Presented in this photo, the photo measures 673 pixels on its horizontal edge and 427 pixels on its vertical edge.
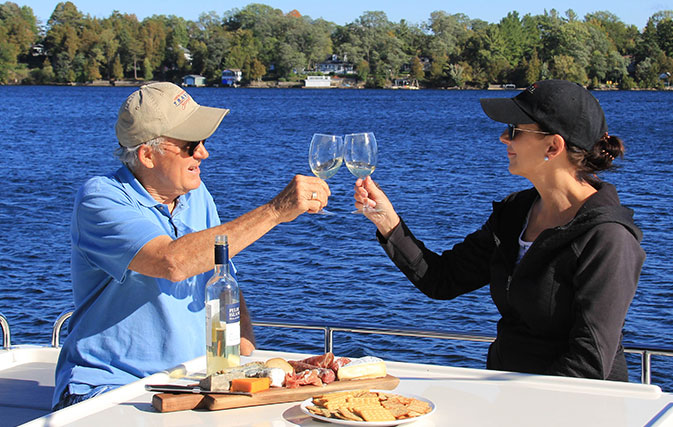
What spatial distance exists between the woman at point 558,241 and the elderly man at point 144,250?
2.21 ft

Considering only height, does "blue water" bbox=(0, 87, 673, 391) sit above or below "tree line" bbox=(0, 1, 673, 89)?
below

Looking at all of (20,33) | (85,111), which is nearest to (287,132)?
(85,111)

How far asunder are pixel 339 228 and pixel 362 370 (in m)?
Answer: 17.0

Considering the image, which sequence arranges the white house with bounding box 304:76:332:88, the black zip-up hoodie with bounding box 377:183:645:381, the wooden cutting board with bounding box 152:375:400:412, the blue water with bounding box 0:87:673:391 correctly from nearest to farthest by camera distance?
the wooden cutting board with bounding box 152:375:400:412, the black zip-up hoodie with bounding box 377:183:645:381, the blue water with bounding box 0:87:673:391, the white house with bounding box 304:76:332:88

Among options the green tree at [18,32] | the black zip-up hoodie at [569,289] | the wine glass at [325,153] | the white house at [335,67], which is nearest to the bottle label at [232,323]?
the wine glass at [325,153]

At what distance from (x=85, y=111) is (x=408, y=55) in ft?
249

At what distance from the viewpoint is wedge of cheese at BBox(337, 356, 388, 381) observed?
2533mm

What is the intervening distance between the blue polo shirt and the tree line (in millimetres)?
117013

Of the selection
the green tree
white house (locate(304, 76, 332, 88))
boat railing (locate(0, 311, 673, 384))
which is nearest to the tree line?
the green tree

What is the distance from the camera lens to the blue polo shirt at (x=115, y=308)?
296 centimetres

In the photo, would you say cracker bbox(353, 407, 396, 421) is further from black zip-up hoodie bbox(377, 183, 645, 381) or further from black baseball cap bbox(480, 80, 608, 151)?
black baseball cap bbox(480, 80, 608, 151)

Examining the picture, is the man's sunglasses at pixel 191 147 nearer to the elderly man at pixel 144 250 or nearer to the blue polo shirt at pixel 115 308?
the elderly man at pixel 144 250

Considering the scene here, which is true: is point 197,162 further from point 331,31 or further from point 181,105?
point 331,31

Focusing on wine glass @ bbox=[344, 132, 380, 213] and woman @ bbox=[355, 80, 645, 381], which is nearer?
woman @ bbox=[355, 80, 645, 381]
